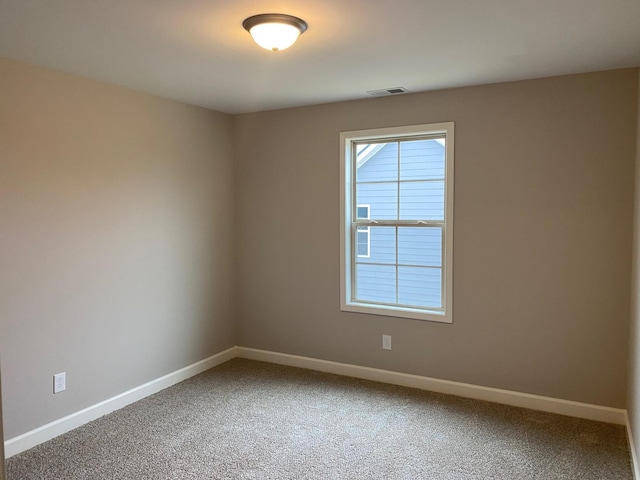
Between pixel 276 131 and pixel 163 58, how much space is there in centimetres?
166

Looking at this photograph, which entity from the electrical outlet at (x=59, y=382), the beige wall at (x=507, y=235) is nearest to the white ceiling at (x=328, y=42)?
the beige wall at (x=507, y=235)

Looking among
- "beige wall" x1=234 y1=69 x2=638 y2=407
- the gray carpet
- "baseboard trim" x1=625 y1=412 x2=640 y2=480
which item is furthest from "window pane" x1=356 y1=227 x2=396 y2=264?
"baseboard trim" x1=625 y1=412 x2=640 y2=480

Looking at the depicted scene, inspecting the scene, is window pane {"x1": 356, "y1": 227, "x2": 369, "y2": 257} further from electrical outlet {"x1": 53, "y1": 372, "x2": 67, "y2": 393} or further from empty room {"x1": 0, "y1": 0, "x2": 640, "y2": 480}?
electrical outlet {"x1": 53, "y1": 372, "x2": 67, "y2": 393}

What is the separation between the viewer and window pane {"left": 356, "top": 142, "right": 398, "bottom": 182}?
408 centimetres

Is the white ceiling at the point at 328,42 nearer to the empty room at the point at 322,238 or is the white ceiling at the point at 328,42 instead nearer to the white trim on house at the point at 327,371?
the empty room at the point at 322,238

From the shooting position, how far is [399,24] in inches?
93.5

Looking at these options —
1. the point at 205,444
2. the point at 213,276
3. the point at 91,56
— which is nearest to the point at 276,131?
the point at 213,276

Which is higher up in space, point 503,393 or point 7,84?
point 7,84

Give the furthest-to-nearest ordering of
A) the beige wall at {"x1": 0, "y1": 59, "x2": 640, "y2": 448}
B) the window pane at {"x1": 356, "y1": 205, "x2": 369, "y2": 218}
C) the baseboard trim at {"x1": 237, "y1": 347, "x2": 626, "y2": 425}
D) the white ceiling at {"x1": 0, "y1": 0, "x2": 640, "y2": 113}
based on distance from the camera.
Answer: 1. the window pane at {"x1": 356, "y1": 205, "x2": 369, "y2": 218}
2. the baseboard trim at {"x1": 237, "y1": 347, "x2": 626, "y2": 425}
3. the beige wall at {"x1": 0, "y1": 59, "x2": 640, "y2": 448}
4. the white ceiling at {"x1": 0, "y1": 0, "x2": 640, "y2": 113}

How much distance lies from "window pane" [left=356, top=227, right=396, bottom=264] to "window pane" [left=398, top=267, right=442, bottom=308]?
0.15m

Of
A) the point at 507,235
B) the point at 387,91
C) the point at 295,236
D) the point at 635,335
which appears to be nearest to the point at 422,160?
the point at 387,91

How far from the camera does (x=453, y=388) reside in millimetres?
3830

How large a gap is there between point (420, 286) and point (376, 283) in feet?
1.27

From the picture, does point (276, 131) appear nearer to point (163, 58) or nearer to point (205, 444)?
point (163, 58)
